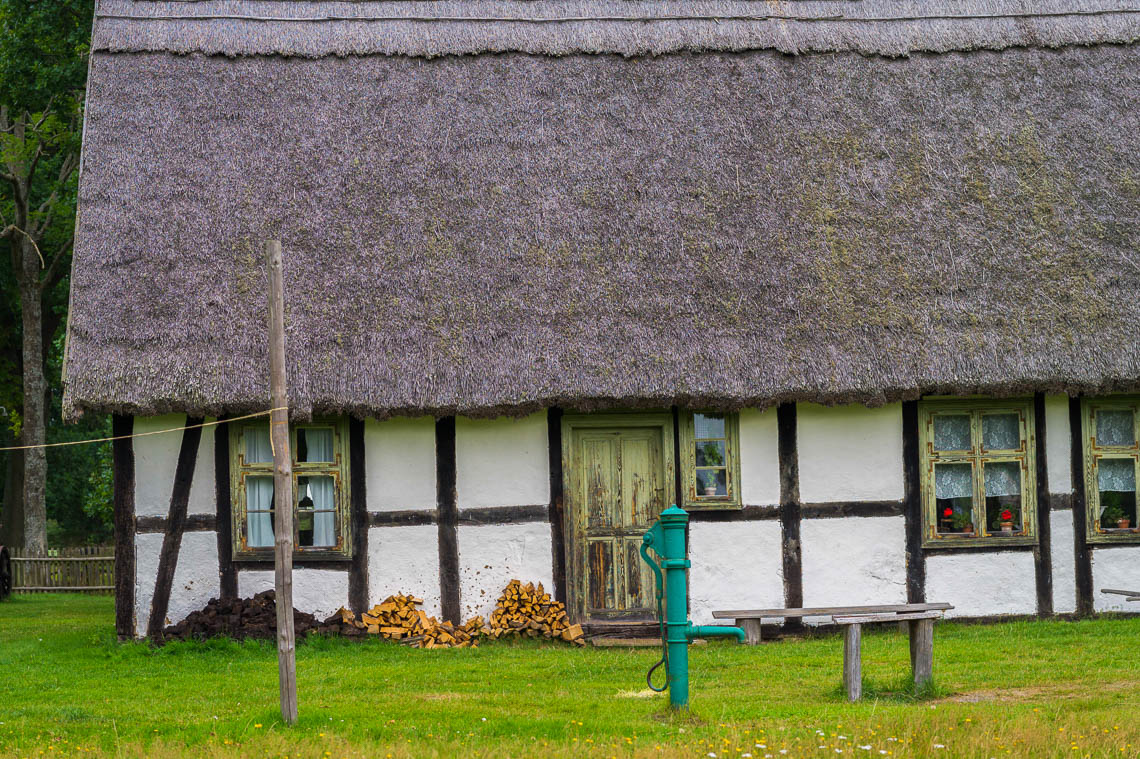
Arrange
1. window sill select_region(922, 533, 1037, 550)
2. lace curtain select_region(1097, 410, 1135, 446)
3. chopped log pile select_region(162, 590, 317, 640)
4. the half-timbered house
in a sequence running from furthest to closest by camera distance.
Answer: lace curtain select_region(1097, 410, 1135, 446) → window sill select_region(922, 533, 1037, 550) → the half-timbered house → chopped log pile select_region(162, 590, 317, 640)

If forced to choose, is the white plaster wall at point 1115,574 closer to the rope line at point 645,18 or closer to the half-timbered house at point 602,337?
the half-timbered house at point 602,337

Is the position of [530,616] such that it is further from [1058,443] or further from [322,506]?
[1058,443]

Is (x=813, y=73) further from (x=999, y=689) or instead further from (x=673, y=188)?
(x=999, y=689)

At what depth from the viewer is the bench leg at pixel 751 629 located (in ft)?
34.1

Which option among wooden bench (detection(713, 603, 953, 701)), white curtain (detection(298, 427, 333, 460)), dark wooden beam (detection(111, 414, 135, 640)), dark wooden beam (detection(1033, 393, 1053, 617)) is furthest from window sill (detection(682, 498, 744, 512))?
dark wooden beam (detection(111, 414, 135, 640))

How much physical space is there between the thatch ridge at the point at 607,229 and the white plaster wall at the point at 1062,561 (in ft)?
4.23

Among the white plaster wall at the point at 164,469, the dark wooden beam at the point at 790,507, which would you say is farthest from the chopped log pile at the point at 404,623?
the dark wooden beam at the point at 790,507

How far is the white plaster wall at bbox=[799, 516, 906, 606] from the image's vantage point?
11.2 metres

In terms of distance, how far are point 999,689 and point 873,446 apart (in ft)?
11.5

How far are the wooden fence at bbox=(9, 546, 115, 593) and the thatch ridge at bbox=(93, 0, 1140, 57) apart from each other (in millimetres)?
8943

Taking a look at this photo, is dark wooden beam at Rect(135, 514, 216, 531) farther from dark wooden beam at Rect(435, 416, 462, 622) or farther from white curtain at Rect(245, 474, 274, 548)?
dark wooden beam at Rect(435, 416, 462, 622)

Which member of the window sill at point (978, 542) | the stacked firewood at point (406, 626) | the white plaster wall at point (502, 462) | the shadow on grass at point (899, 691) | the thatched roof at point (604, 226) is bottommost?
the shadow on grass at point (899, 691)

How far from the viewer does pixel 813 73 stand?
13125mm

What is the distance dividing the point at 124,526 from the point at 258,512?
110cm
